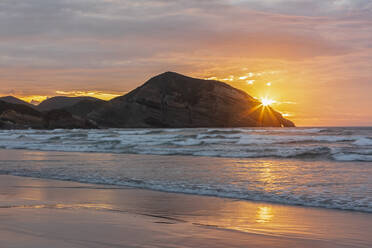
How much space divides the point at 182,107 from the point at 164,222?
87.6 m

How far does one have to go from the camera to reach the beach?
3.45 meters

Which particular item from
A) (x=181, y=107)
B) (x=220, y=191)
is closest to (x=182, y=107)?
(x=181, y=107)

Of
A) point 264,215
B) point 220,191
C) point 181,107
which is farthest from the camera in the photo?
point 181,107

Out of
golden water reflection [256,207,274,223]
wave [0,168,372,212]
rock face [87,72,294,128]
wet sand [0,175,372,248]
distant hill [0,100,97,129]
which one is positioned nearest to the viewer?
wet sand [0,175,372,248]

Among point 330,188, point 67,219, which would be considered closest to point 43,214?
point 67,219

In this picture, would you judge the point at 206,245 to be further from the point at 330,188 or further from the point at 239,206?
the point at 330,188

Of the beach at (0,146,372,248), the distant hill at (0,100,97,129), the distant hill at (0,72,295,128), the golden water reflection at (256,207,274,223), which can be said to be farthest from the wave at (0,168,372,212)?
the distant hill at (0,72,295,128)

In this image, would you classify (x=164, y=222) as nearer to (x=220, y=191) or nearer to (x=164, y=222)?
(x=164, y=222)

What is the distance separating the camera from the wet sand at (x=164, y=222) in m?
3.45

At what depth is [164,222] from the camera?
14.2 feet

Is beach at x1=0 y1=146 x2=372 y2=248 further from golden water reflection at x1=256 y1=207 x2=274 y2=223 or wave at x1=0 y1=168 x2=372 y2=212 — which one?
wave at x1=0 y1=168 x2=372 y2=212

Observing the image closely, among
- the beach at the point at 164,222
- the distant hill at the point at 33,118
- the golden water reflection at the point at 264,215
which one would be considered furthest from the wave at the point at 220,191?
the distant hill at the point at 33,118

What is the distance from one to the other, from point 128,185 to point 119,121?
271 feet

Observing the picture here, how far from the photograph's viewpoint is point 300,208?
5.49m
